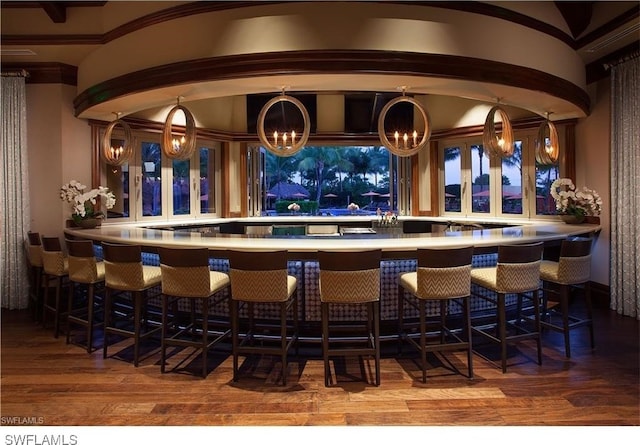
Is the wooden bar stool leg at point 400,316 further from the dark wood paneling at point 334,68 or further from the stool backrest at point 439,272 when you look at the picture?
the dark wood paneling at point 334,68

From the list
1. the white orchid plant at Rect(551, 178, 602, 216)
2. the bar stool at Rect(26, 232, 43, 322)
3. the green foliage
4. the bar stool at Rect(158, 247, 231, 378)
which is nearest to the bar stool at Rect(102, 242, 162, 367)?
the bar stool at Rect(158, 247, 231, 378)

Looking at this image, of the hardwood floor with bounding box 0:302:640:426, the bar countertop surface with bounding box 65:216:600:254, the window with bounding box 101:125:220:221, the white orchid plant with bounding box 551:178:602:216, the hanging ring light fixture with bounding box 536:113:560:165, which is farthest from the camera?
the window with bounding box 101:125:220:221

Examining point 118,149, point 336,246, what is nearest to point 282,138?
point 336,246

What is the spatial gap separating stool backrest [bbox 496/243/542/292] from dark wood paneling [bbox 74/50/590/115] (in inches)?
65.8

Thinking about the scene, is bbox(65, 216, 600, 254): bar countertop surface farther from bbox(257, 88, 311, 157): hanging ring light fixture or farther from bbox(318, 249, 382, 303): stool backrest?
bbox(257, 88, 311, 157): hanging ring light fixture

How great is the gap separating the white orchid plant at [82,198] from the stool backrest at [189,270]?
2.50 m

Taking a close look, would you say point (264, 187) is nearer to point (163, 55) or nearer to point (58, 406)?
point (163, 55)

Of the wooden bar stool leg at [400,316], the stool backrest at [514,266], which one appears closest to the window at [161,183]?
the wooden bar stool leg at [400,316]

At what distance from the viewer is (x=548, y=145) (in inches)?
199

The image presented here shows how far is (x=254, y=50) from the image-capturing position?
3.53 m

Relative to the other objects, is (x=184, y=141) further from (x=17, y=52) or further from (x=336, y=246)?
(x=336, y=246)

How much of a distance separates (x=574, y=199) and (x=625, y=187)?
1.74ft

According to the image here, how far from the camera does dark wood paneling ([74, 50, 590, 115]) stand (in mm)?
3455
